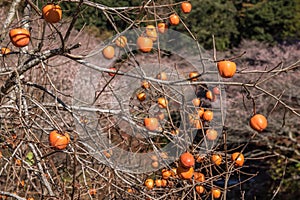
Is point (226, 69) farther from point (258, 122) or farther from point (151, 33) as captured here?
point (151, 33)

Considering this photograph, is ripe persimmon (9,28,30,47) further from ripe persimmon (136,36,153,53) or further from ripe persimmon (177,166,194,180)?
ripe persimmon (177,166,194,180)

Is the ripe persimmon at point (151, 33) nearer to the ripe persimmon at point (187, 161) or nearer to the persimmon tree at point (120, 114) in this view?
the persimmon tree at point (120, 114)

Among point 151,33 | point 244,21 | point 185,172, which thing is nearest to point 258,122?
point 185,172

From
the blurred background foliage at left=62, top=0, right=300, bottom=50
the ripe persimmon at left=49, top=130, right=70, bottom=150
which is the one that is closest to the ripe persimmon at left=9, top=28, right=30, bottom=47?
the ripe persimmon at left=49, top=130, right=70, bottom=150

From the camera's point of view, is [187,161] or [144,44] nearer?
[187,161]

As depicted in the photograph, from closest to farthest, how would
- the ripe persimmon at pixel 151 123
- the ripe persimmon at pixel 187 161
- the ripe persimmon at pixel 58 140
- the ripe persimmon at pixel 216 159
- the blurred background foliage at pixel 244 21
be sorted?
the ripe persimmon at pixel 58 140, the ripe persimmon at pixel 187 161, the ripe persimmon at pixel 216 159, the ripe persimmon at pixel 151 123, the blurred background foliage at pixel 244 21

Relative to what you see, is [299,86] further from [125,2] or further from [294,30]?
[294,30]

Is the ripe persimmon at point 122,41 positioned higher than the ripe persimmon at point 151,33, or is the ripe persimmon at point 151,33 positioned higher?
the ripe persimmon at point 122,41

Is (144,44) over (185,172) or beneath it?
over

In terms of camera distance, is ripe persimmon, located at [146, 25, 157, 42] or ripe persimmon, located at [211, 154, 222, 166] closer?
ripe persimmon, located at [211, 154, 222, 166]

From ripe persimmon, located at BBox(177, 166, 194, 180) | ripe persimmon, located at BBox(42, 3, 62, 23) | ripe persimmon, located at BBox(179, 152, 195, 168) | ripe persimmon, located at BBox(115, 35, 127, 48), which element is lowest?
ripe persimmon, located at BBox(177, 166, 194, 180)

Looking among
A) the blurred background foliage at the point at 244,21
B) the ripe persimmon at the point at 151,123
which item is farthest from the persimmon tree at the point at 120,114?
the blurred background foliage at the point at 244,21

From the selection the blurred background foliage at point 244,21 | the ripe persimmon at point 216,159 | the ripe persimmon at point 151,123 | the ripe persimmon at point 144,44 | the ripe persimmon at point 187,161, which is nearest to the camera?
the ripe persimmon at point 187,161

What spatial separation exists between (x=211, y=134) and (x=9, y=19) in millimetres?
1201
